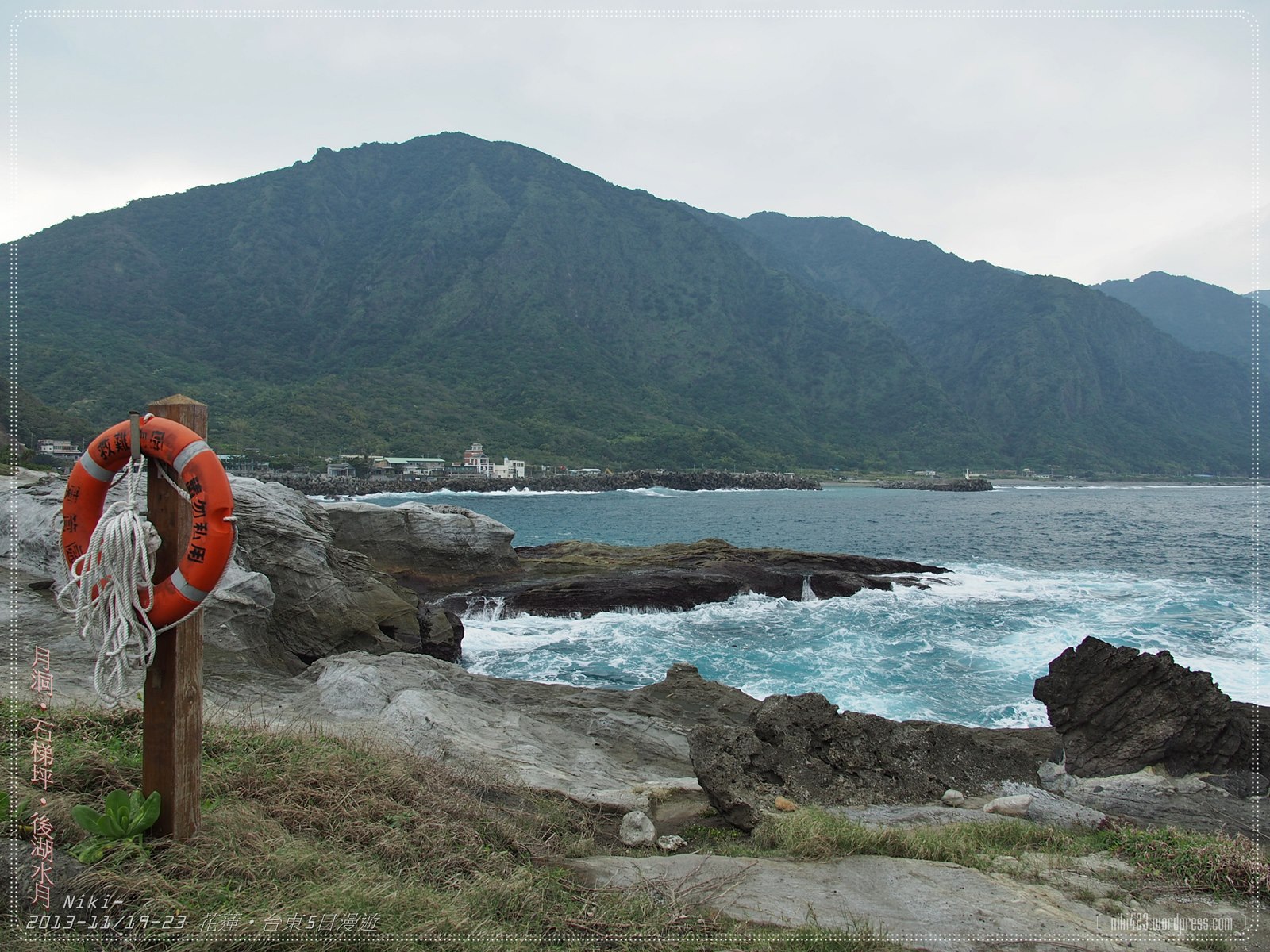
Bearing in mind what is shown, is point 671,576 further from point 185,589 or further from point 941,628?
point 185,589

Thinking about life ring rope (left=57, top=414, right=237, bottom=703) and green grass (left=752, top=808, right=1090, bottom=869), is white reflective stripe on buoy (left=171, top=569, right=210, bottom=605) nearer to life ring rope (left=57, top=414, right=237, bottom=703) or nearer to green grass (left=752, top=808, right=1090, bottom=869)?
life ring rope (left=57, top=414, right=237, bottom=703)

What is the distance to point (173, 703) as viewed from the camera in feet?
12.5

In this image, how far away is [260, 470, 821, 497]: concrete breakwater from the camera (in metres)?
79.2

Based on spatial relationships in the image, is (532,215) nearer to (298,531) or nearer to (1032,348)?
(1032,348)

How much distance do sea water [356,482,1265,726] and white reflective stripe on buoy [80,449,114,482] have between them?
12.1m

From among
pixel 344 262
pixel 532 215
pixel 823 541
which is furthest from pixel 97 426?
pixel 532 215

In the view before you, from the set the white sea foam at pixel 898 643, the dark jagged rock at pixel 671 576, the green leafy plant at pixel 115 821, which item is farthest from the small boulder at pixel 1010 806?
the dark jagged rock at pixel 671 576

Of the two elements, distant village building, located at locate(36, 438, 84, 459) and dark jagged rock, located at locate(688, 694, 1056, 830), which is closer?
dark jagged rock, located at locate(688, 694, 1056, 830)

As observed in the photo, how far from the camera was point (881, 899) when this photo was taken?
4.57m

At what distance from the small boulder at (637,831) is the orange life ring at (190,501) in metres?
3.98

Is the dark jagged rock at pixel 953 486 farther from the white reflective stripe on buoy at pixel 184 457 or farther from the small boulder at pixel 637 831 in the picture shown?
the white reflective stripe on buoy at pixel 184 457

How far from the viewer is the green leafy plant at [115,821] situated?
11.6ft

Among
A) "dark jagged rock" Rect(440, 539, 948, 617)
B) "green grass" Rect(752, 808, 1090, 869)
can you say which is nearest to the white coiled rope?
"green grass" Rect(752, 808, 1090, 869)

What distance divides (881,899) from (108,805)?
4686 millimetres
